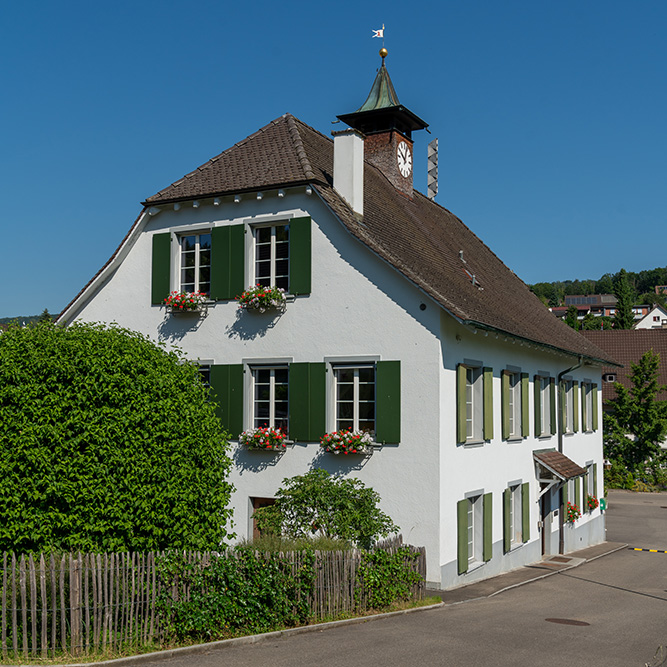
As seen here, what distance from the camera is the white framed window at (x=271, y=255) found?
16.8 m

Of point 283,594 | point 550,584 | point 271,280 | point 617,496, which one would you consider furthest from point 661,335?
point 283,594

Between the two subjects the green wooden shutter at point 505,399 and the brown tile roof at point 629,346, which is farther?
the brown tile roof at point 629,346

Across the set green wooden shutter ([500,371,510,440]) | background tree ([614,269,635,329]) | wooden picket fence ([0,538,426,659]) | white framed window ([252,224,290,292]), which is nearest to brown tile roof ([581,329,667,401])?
background tree ([614,269,635,329])

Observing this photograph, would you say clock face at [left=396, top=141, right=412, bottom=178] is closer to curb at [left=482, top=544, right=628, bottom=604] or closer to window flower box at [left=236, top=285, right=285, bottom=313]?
window flower box at [left=236, top=285, right=285, bottom=313]

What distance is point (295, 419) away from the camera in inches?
634

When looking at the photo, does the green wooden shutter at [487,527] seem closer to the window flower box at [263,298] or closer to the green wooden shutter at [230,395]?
the green wooden shutter at [230,395]

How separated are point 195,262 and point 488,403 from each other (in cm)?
704

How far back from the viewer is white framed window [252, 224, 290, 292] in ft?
55.0

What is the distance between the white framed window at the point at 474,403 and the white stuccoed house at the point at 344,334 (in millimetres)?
42

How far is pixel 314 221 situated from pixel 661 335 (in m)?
39.5

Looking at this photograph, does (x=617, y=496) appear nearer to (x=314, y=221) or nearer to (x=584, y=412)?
(x=584, y=412)

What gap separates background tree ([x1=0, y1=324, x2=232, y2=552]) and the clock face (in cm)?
1322

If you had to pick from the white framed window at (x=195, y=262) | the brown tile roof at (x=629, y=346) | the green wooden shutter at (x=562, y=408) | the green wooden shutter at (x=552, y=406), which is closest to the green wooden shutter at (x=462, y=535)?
the white framed window at (x=195, y=262)

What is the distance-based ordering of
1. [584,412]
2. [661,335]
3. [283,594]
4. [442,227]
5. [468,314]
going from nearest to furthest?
[283,594], [468,314], [442,227], [584,412], [661,335]
